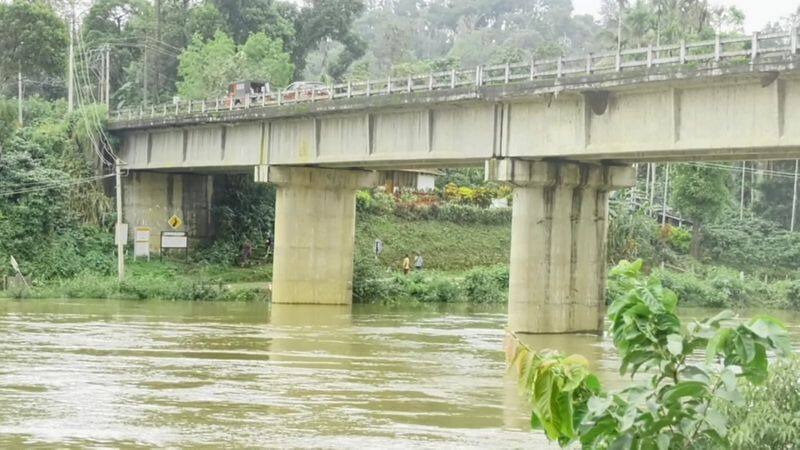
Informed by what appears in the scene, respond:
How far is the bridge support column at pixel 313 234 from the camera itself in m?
46.9

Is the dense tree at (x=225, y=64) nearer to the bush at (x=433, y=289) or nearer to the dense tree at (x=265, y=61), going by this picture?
the dense tree at (x=265, y=61)

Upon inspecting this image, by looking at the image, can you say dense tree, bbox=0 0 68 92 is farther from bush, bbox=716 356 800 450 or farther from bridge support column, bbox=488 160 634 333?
bush, bbox=716 356 800 450

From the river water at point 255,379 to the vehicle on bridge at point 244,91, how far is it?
1068 cm

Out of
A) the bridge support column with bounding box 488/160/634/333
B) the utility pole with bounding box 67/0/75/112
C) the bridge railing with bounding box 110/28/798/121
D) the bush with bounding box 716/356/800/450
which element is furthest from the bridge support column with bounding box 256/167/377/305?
the bush with bounding box 716/356/800/450

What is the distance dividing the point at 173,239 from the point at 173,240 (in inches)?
1.8

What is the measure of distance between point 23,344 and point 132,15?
63.5 metres

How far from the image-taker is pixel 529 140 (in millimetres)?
35938

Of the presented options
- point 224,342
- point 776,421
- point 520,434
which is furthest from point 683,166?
point 776,421

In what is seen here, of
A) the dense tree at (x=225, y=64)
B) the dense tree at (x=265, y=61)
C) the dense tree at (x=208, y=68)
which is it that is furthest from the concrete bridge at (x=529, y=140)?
the dense tree at (x=265, y=61)

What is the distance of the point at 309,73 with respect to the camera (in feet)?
461

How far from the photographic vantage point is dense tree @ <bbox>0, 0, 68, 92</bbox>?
63250 millimetres

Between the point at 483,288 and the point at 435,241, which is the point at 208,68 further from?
the point at 483,288

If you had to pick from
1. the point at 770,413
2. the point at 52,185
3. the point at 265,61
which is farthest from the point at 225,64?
the point at 770,413

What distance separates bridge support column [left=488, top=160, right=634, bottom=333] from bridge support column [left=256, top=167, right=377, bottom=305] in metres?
11.9
